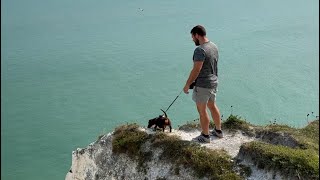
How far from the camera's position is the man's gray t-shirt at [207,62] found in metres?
9.55

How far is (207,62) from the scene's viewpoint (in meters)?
9.74

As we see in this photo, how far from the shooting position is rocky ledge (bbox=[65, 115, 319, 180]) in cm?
989

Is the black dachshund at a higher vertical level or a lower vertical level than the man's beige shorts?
lower

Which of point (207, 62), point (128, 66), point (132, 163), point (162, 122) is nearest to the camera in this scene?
point (207, 62)

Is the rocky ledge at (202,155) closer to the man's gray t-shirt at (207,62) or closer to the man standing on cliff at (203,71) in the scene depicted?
the man standing on cliff at (203,71)

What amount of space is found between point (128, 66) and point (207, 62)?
2687 centimetres

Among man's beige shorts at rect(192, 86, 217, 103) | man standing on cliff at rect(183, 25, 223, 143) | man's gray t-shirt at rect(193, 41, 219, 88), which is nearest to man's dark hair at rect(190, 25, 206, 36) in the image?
man standing on cliff at rect(183, 25, 223, 143)

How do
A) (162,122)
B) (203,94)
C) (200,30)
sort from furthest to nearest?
(162,122)
(203,94)
(200,30)

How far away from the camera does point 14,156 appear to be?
2398 cm

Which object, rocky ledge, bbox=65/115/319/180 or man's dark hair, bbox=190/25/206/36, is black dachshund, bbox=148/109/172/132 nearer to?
rocky ledge, bbox=65/115/319/180

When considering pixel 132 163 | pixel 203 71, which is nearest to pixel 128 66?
pixel 132 163

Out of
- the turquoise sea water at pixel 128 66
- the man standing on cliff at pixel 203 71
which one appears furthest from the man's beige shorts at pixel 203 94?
the turquoise sea water at pixel 128 66

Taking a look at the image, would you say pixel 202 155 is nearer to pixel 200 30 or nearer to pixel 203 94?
pixel 203 94

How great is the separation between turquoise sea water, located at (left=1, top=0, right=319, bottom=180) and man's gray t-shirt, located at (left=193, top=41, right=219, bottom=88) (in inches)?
545
